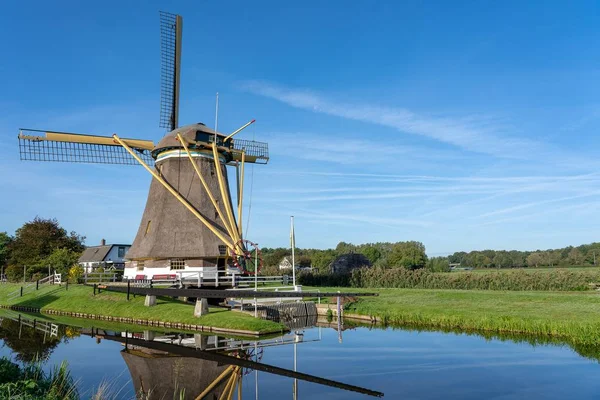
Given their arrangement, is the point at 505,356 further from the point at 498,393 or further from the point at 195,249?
the point at 195,249

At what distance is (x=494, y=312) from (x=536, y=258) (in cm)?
9973

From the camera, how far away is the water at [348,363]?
10.8 metres

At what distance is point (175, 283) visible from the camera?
22.5m

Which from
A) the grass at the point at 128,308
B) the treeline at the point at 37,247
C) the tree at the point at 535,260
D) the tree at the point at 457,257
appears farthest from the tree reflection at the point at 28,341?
the tree at the point at 457,257

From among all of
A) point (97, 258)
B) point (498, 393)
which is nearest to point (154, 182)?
point (498, 393)

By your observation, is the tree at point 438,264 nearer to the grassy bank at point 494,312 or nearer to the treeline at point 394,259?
the treeline at point 394,259

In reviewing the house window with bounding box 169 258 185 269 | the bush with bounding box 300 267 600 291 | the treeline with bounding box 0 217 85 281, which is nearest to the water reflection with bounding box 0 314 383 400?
the house window with bounding box 169 258 185 269

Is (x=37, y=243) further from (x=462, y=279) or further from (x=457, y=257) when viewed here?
(x=457, y=257)

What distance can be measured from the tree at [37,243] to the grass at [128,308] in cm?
1361

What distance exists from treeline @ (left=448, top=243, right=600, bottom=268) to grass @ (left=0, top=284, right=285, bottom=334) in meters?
95.0

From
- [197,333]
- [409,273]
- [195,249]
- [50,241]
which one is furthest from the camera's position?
[50,241]

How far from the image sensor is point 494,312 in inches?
792

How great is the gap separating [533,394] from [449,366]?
9.13 feet

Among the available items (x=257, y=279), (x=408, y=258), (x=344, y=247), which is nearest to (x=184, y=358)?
(x=257, y=279)
